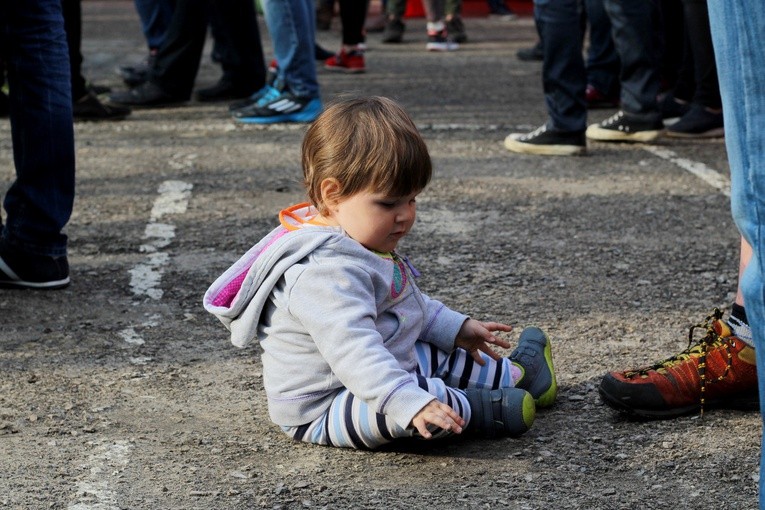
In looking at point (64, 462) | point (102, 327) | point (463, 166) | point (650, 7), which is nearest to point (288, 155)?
point (463, 166)

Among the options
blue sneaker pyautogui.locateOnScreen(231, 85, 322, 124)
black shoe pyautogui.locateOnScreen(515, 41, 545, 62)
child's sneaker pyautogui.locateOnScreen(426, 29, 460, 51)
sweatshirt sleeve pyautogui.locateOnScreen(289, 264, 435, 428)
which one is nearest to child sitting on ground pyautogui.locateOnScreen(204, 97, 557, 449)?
sweatshirt sleeve pyautogui.locateOnScreen(289, 264, 435, 428)

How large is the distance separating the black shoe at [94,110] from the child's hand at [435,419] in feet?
14.0

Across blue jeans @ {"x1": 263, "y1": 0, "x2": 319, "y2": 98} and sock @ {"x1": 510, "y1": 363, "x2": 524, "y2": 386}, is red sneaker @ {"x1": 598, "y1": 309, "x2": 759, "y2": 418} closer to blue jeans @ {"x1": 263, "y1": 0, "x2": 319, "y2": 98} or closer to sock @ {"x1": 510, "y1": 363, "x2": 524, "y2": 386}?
sock @ {"x1": 510, "y1": 363, "x2": 524, "y2": 386}

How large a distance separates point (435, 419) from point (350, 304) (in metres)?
0.28

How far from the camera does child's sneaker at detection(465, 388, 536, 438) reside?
2.35 meters

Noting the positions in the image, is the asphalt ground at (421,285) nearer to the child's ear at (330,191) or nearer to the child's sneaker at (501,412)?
the child's sneaker at (501,412)

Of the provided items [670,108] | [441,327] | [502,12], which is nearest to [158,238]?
[441,327]

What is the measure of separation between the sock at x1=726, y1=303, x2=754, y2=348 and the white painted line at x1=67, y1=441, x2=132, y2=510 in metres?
1.32

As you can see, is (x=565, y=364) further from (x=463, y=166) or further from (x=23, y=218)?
(x=463, y=166)

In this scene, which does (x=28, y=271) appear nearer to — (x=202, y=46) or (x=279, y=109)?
(x=279, y=109)

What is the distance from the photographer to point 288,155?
5215 mm

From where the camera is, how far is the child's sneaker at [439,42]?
32.0 ft

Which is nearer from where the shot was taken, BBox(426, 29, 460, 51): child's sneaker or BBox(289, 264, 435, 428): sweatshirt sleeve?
BBox(289, 264, 435, 428): sweatshirt sleeve

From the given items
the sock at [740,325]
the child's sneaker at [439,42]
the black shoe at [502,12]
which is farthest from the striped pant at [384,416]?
the black shoe at [502,12]
